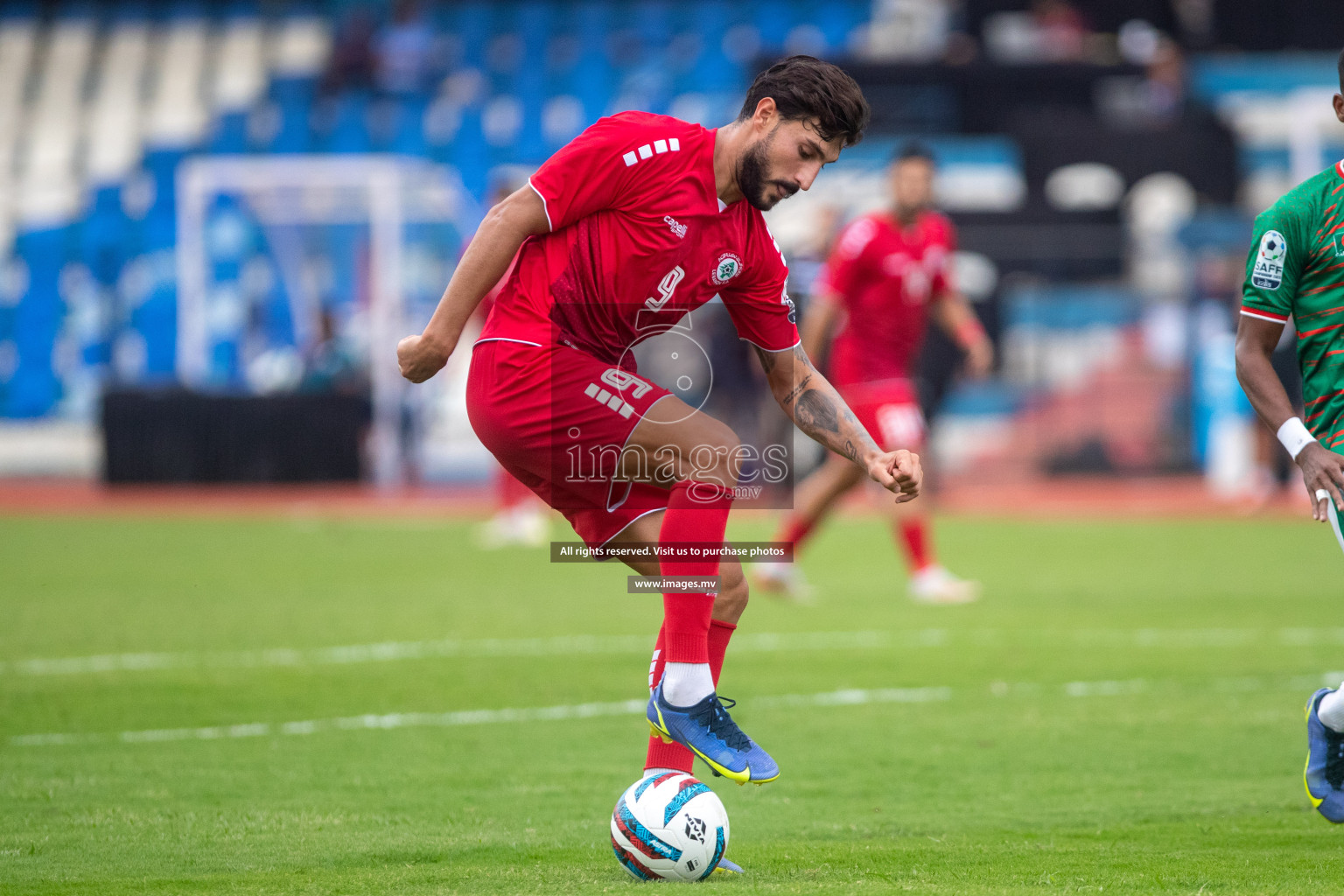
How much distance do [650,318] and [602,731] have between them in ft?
7.89

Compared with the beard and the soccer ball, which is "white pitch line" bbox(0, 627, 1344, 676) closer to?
the soccer ball

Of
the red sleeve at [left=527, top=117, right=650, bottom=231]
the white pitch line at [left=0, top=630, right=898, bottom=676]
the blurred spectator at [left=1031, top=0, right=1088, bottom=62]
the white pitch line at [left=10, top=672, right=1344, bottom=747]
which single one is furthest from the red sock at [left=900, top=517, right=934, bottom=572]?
the blurred spectator at [left=1031, top=0, right=1088, bottom=62]

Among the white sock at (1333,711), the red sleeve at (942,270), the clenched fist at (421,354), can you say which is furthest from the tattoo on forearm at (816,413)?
the red sleeve at (942,270)

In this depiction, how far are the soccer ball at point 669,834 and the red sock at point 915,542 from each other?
6.42 m

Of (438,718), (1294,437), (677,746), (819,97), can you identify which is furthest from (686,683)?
(438,718)

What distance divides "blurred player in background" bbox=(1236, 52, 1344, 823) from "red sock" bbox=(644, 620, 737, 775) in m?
1.72

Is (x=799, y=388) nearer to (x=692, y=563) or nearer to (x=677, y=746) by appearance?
(x=692, y=563)

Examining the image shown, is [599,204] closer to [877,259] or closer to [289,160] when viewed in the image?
[877,259]

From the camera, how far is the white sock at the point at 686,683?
14.4ft

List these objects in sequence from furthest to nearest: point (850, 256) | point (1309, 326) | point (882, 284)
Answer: point (882, 284), point (850, 256), point (1309, 326)

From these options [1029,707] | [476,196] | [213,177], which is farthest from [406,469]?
[1029,707]

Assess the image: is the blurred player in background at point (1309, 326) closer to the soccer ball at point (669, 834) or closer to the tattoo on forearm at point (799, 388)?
the tattoo on forearm at point (799, 388)

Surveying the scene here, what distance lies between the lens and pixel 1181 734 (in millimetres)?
6395

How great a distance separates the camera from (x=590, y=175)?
4.38 m
